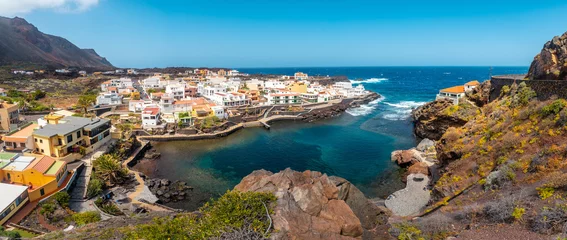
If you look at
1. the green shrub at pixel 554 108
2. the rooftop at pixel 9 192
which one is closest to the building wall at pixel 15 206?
the rooftop at pixel 9 192

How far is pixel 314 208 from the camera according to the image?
1229 centimetres

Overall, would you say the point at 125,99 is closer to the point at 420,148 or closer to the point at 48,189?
the point at 48,189

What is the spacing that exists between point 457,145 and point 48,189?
31.7 m

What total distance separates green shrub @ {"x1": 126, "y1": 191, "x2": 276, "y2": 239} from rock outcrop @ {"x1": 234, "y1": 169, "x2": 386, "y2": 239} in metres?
0.61

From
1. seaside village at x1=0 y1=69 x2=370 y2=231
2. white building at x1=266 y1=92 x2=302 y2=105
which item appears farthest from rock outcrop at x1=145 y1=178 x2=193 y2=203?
white building at x1=266 y1=92 x2=302 y2=105

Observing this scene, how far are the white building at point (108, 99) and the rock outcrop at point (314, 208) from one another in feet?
178

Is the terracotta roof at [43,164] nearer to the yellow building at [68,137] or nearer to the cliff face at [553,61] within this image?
the yellow building at [68,137]

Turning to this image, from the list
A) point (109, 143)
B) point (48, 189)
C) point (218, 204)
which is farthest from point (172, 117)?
point (218, 204)

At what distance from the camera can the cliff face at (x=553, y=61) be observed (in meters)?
20.0

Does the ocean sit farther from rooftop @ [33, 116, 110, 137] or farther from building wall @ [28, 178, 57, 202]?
building wall @ [28, 178, 57, 202]

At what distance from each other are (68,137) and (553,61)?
42.8m

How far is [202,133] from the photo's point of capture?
47406 mm

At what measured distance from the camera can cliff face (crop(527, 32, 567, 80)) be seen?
20031 millimetres

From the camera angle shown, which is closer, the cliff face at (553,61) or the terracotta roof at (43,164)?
the cliff face at (553,61)
